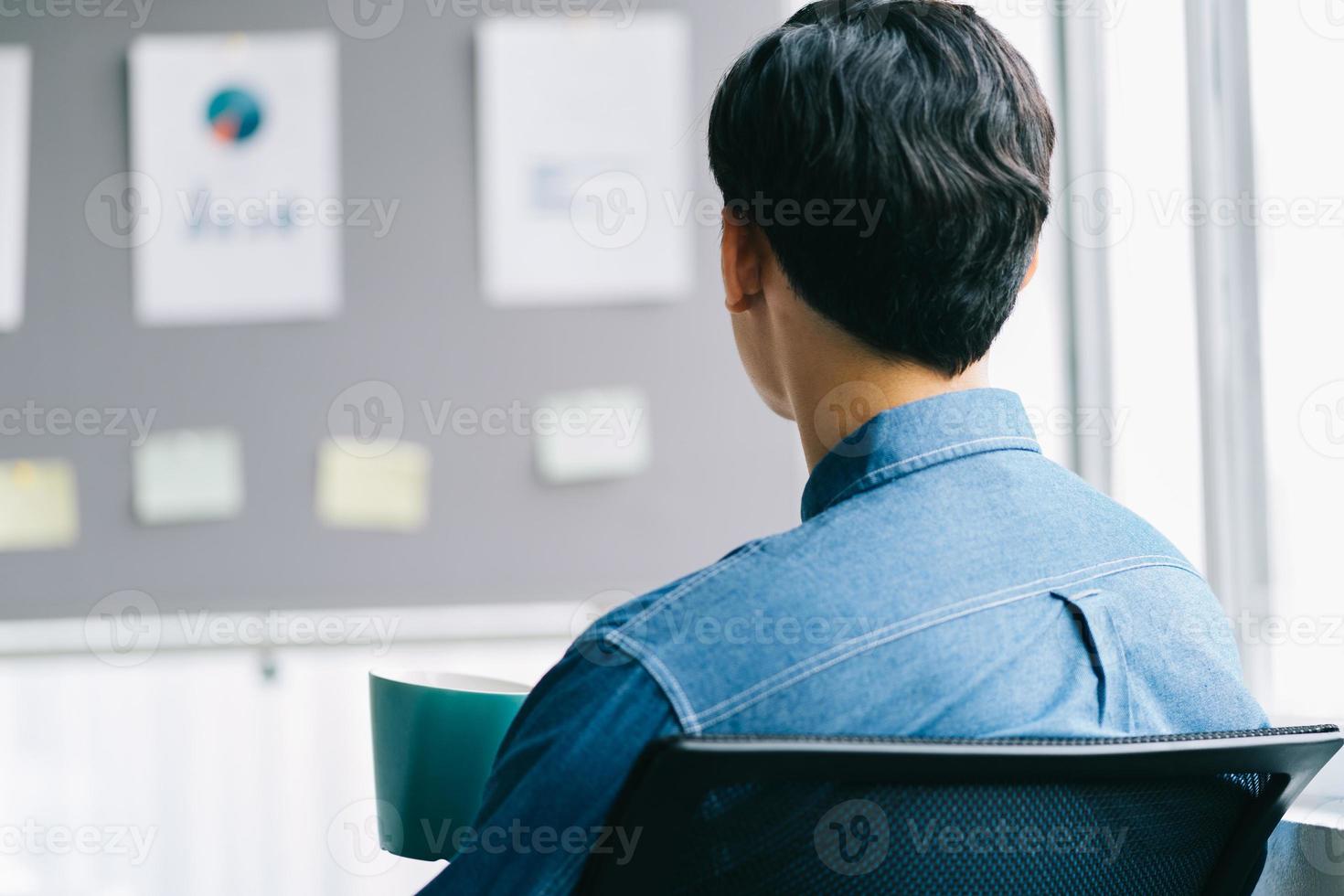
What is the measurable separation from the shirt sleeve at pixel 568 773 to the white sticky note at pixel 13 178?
4.16ft

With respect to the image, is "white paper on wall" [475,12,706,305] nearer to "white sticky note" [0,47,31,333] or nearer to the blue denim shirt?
"white sticky note" [0,47,31,333]

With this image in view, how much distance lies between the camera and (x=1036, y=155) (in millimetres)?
622

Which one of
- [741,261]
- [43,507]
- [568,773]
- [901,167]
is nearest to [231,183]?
[43,507]

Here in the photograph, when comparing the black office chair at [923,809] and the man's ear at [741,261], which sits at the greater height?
the man's ear at [741,261]

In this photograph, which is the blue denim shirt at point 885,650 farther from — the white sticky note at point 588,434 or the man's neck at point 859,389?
the white sticky note at point 588,434

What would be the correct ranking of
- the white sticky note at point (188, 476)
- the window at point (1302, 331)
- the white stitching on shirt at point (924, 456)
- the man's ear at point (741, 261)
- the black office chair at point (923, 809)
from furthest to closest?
the white sticky note at point (188, 476)
the window at point (1302, 331)
the man's ear at point (741, 261)
the white stitching on shirt at point (924, 456)
the black office chair at point (923, 809)

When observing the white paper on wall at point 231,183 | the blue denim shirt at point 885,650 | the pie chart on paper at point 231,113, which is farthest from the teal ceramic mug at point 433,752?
the pie chart on paper at point 231,113

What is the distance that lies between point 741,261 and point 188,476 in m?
1.00

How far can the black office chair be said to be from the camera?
359 mm

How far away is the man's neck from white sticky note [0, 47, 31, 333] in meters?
1.22

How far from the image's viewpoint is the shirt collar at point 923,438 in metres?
0.56

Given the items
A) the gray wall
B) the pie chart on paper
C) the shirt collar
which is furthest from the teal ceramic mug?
the pie chart on paper

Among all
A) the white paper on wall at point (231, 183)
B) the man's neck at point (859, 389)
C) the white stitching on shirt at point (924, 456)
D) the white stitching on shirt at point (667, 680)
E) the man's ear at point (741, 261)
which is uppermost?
the white paper on wall at point (231, 183)

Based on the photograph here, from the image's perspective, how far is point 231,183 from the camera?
1408 mm
